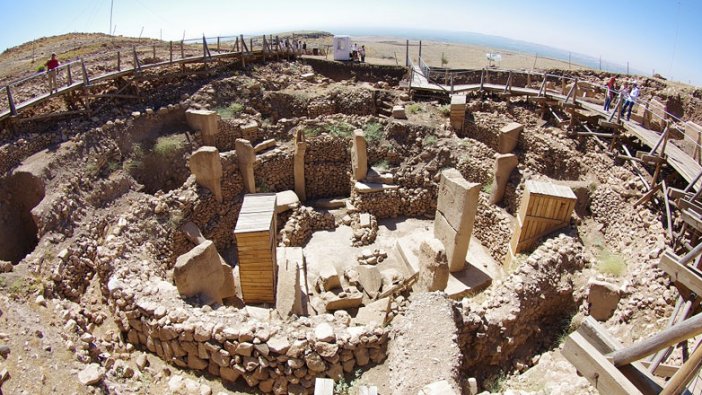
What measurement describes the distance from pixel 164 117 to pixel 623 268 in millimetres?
14390

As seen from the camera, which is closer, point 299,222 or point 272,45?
point 299,222

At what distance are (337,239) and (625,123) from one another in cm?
971

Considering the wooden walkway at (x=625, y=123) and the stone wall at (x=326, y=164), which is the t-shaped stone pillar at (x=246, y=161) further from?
the wooden walkway at (x=625, y=123)

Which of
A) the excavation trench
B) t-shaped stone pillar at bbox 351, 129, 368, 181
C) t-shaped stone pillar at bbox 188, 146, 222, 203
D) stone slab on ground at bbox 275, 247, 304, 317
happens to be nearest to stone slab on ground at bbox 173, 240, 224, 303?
stone slab on ground at bbox 275, 247, 304, 317

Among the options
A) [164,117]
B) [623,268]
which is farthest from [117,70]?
[623,268]

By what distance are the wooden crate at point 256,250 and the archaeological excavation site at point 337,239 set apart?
47 mm

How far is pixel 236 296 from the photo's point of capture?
9438 mm

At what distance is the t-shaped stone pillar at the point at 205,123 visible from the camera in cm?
1402

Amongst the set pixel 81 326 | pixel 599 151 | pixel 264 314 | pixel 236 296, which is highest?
pixel 599 151

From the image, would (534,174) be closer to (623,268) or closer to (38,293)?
(623,268)

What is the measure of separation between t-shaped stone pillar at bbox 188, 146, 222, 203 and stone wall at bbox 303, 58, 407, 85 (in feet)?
41.8

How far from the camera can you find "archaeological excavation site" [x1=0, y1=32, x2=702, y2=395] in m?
6.18

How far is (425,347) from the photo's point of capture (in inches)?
243

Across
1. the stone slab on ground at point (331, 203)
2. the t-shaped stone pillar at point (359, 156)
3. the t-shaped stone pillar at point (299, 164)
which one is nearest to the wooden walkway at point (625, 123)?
the t-shaped stone pillar at point (359, 156)
